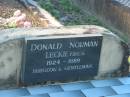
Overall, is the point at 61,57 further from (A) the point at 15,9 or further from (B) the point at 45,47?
(A) the point at 15,9

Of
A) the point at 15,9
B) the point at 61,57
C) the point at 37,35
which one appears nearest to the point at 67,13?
the point at 15,9

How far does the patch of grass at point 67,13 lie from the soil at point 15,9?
0.88 meters

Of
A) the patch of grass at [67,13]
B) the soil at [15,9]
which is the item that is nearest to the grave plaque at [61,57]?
the soil at [15,9]

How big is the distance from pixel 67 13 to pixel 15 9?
1696mm

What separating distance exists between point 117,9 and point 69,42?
4.04 meters

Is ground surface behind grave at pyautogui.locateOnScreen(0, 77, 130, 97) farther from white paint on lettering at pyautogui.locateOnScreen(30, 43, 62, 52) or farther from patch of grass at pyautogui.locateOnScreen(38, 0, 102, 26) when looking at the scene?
patch of grass at pyautogui.locateOnScreen(38, 0, 102, 26)

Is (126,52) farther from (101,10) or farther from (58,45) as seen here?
(101,10)

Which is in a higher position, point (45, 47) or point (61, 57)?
point (45, 47)

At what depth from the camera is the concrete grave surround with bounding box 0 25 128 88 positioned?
4.86 m

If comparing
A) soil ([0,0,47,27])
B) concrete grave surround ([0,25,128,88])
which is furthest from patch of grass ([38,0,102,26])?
concrete grave surround ([0,25,128,88])

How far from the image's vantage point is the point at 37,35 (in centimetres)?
493

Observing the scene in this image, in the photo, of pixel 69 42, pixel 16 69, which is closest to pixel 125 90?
pixel 69 42

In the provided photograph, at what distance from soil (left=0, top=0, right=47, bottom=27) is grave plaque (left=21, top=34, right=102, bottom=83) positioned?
2541 millimetres

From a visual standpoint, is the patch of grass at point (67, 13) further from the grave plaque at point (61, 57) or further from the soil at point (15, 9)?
the grave plaque at point (61, 57)
